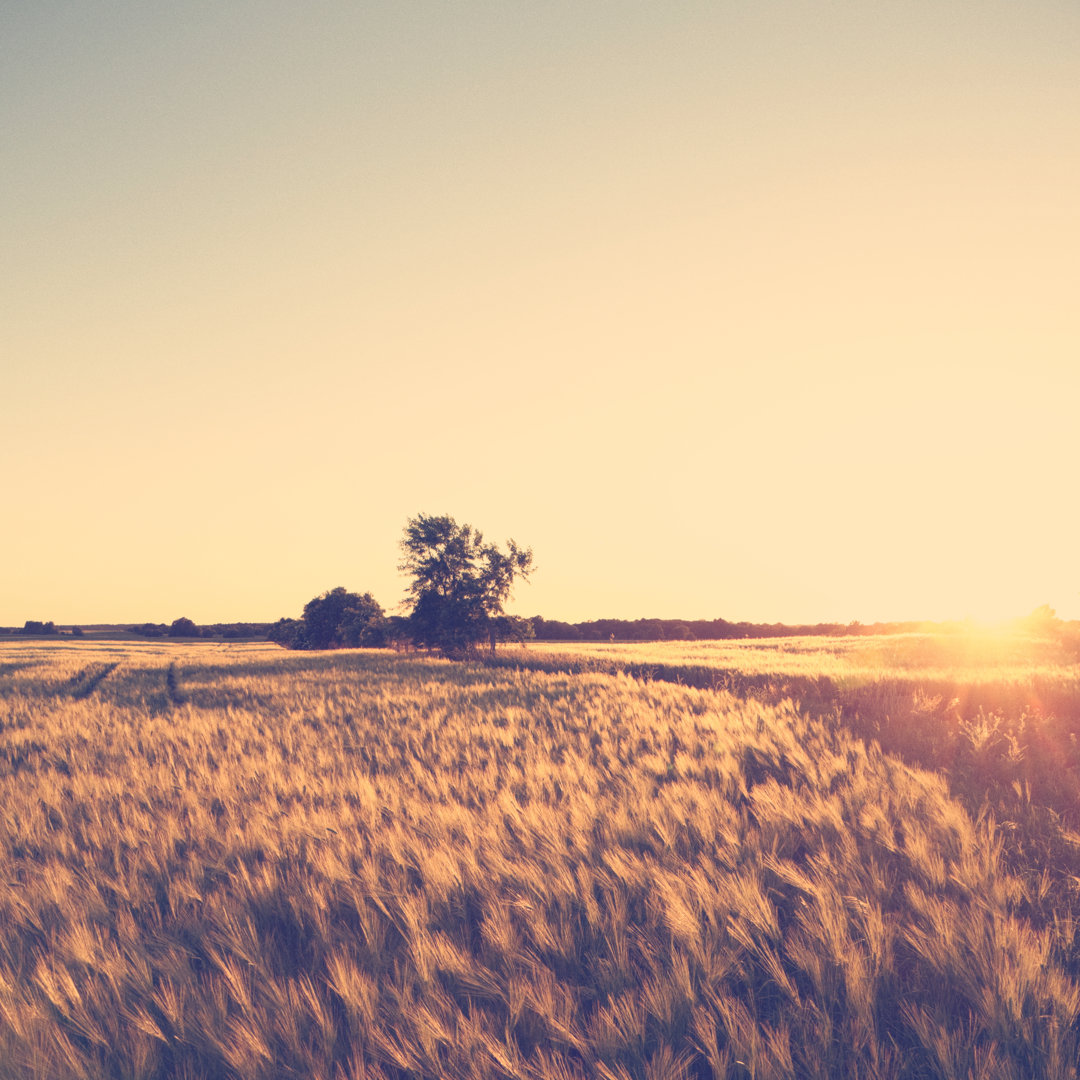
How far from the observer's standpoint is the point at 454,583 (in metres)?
36.4

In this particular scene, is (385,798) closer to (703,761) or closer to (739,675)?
(703,761)

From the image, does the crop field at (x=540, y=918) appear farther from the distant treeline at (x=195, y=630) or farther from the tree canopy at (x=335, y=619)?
the distant treeline at (x=195, y=630)

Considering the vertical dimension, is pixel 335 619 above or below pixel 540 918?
below

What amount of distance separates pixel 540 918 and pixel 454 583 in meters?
33.8

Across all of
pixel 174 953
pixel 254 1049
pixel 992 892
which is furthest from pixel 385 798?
pixel 992 892

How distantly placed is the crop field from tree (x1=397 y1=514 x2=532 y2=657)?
28.1m

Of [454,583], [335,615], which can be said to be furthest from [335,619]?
[454,583]

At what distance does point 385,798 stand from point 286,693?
39.3 feet

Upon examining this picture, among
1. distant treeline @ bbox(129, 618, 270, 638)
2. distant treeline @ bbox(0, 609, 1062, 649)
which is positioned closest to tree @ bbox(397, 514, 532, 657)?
distant treeline @ bbox(0, 609, 1062, 649)

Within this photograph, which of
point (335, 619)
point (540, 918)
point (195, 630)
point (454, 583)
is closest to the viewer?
point (540, 918)

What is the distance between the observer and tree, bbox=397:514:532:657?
35500mm

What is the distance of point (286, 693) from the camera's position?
52.7 ft

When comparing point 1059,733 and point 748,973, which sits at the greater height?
point 748,973

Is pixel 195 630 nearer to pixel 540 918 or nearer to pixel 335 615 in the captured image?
pixel 335 615
